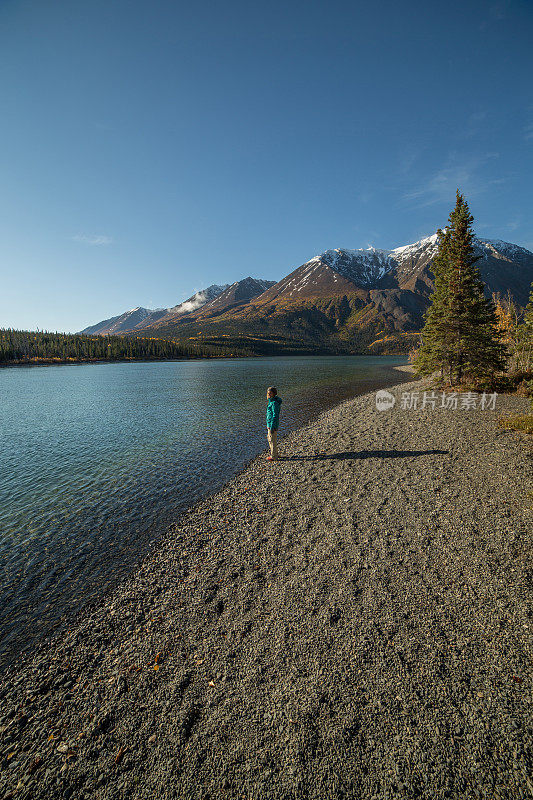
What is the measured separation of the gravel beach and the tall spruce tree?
20834mm

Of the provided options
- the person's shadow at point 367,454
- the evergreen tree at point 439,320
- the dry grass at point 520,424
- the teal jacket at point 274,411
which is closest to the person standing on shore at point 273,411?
the teal jacket at point 274,411

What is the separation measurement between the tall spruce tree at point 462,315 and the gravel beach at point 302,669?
68.4 ft

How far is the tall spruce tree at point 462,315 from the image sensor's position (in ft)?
91.9

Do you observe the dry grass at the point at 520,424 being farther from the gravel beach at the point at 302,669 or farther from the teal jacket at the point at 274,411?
the teal jacket at the point at 274,411

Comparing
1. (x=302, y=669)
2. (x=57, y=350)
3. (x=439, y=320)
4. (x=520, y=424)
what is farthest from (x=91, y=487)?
(x=57, y=350)

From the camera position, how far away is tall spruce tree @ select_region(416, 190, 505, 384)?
91.9 feet

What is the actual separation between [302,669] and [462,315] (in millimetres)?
31419

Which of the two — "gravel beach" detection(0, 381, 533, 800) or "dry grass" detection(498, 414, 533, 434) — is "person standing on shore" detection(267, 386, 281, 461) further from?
"dry grass" detection(498, 414, 533, 434)

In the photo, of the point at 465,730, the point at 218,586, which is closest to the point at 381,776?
the point at 465,730

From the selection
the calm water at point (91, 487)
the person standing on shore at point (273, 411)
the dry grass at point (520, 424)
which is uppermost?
the person standing on shore at point (273, 411)

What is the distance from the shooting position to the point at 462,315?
28.5 meters

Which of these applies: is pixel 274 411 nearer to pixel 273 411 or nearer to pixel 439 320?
pixel 273 411

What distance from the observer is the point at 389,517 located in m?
10.8

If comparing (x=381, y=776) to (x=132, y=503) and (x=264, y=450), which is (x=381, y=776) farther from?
(x=264, y=450)
